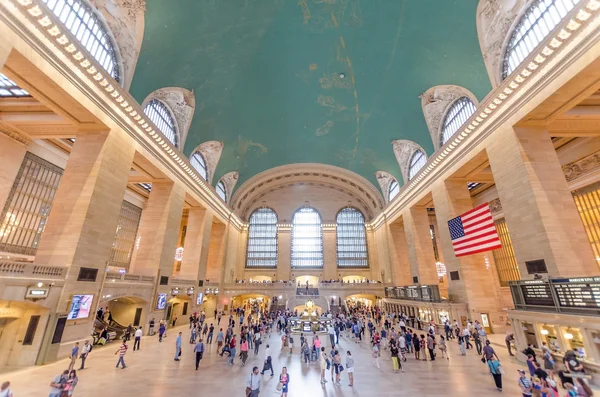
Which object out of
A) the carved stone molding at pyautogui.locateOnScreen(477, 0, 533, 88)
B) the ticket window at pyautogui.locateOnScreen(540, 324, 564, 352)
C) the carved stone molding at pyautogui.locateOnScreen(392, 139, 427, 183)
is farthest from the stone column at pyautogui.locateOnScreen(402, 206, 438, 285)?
the ticket window at pyautogui.locateOnScreen(540, 324, 564, 352)

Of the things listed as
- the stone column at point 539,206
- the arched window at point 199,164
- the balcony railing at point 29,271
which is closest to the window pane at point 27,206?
the balcony railing at point 29,271

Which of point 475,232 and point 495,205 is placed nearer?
point 475,232

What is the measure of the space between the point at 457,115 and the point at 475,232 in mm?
7957

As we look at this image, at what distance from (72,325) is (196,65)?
13874mm

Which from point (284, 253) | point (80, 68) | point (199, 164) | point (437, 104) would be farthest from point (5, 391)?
point (284, 253)

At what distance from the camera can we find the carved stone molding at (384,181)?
28.5 metres

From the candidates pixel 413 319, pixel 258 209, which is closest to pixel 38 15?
pixel 413 319

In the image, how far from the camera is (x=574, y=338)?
25.9ft

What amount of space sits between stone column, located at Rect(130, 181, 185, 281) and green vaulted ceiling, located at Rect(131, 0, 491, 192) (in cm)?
458

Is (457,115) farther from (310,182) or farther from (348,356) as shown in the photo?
(310,182)

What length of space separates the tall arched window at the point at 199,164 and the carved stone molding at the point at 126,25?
891cm

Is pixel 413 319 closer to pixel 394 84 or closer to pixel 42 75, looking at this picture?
pixel 394 84

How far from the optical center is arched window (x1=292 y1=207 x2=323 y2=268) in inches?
1353

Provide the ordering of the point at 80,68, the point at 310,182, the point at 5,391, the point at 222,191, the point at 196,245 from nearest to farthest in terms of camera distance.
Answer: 1. the point at 5,391
2. the point at 80,68
3. the point at 196,245
4. the point at 222,191
5. the point at 310,182
